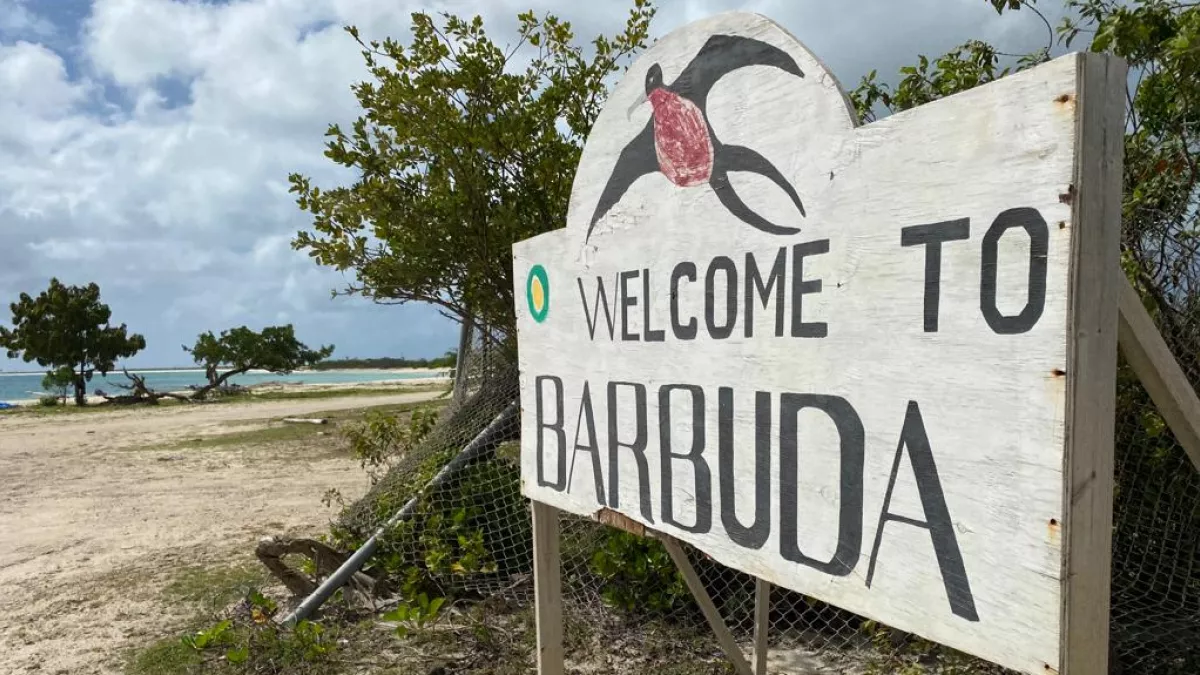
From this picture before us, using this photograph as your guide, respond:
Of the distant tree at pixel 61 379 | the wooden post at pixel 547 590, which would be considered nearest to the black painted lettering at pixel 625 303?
the wooden post at pixel 547 590

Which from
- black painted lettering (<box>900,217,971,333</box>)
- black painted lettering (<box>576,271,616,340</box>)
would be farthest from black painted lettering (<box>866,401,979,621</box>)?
black painted lettering (<box>576,271,616,340</box>)

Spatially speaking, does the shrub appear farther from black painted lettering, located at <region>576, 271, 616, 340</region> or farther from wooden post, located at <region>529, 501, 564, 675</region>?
black painted lettering, located at <region>576, 271, 616, 340</region>

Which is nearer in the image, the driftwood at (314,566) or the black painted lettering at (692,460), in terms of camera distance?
the black painted lettering at (692,460)

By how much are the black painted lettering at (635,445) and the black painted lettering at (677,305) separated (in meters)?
0.24

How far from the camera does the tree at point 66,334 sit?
34.6 metres

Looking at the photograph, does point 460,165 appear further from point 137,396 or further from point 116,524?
point 137,396

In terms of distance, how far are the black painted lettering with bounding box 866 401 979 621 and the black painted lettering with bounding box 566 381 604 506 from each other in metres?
1.13

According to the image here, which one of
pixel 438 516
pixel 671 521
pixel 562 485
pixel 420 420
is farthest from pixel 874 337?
pixel 420 420

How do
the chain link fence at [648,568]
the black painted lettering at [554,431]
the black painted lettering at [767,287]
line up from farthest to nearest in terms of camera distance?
1. the chain link fence at [648,568]
2. the black painted lettering at [554,431]
3. the black painted lettering at [767,287]

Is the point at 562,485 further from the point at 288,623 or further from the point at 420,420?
the point at 420,420

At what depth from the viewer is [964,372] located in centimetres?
154

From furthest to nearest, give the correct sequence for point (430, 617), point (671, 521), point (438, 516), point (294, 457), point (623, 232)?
1. point (294, 457)
2. point (438, 516)
3. point (430, 617)
4. point (623, 232)
5. point (671, 521)

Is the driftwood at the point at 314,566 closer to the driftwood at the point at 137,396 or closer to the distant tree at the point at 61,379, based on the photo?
the driftwood at the point at 137,396

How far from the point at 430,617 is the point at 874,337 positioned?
3.47 metres
